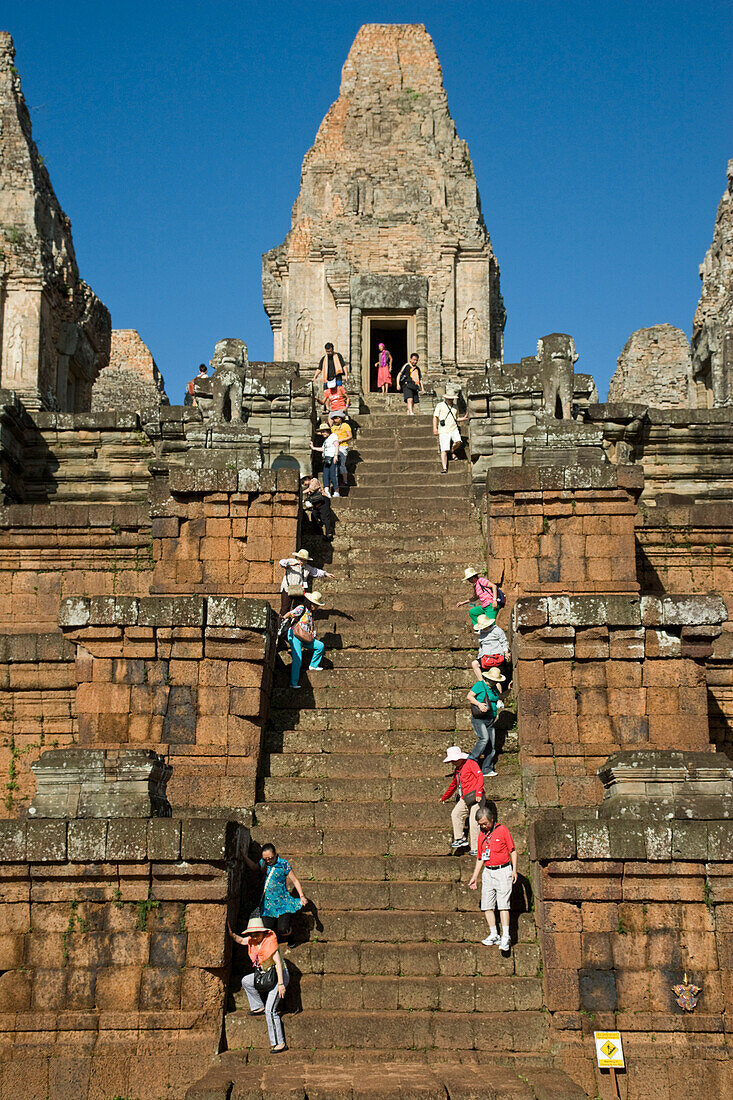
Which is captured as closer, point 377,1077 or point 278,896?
point 377,1077

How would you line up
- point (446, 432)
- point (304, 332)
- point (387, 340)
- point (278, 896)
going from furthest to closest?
point (387, 340) < point (304, 332) < point (446, 432) < point (278, 896)

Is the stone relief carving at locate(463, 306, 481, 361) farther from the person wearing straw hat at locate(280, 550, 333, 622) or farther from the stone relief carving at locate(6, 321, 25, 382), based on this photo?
the person wearing straw hat at locate(280, 550, 333, 622)

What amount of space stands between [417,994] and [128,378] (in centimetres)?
4035

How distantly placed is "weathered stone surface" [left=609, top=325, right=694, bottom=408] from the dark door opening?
30.5 feet

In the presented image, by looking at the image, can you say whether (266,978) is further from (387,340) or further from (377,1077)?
(387,340)

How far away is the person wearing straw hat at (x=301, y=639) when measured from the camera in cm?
1038

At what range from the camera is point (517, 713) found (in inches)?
380

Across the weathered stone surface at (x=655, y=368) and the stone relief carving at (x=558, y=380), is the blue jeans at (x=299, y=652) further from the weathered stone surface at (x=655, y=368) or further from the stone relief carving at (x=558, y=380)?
the weathered stone surface at (x=655, y=368)

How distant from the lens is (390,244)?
2633 centimetres

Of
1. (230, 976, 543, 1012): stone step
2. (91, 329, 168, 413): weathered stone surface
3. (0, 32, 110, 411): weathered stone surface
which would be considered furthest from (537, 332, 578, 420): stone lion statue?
(91, 329, 168, 413): weathered stone surface

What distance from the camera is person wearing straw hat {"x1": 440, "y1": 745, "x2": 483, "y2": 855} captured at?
28.7ft

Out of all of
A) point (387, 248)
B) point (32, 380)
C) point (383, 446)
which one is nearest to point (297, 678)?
point (383, 446)

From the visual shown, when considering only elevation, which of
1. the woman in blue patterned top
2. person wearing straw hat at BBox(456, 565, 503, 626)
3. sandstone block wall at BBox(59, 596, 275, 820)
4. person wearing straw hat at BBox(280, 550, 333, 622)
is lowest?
the woman in blue patterned top

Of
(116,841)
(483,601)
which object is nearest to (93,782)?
(116,841)
